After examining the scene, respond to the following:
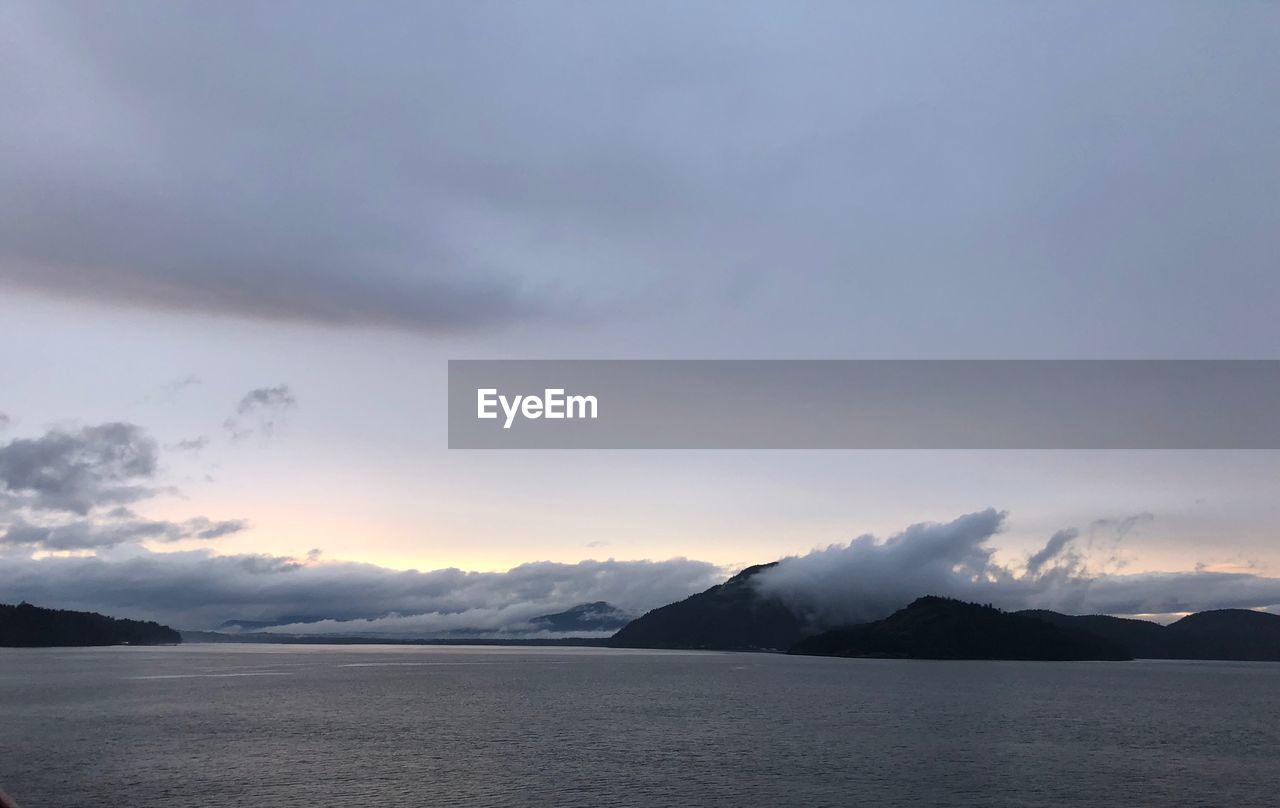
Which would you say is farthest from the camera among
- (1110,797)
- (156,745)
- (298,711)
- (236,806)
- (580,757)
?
(298,711)

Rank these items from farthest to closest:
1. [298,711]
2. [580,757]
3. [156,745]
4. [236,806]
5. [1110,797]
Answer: [298,711], [156,745], [580,757], [1110,797], [236,806]

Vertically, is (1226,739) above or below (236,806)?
below

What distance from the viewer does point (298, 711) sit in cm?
15250

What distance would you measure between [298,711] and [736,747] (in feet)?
274

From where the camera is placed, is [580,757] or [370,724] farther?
[370,724]

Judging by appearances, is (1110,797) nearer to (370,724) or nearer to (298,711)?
(370,724)

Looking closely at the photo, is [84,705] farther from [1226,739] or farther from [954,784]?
[1226,739]

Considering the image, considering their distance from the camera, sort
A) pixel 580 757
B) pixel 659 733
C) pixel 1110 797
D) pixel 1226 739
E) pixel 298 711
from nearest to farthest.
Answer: pixel 1110 797
pixel 580 757
pixel 659 733
pixel 1226 739
pixel 298 711

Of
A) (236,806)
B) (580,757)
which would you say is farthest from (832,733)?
(236,806)

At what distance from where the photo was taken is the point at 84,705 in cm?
15438

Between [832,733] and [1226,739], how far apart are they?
5798cm

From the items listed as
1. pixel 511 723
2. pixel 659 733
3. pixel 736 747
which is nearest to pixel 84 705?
pixel 511 723

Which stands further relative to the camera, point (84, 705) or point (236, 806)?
point (84, 705)

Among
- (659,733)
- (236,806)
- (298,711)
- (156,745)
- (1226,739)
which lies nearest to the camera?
(236,806)
